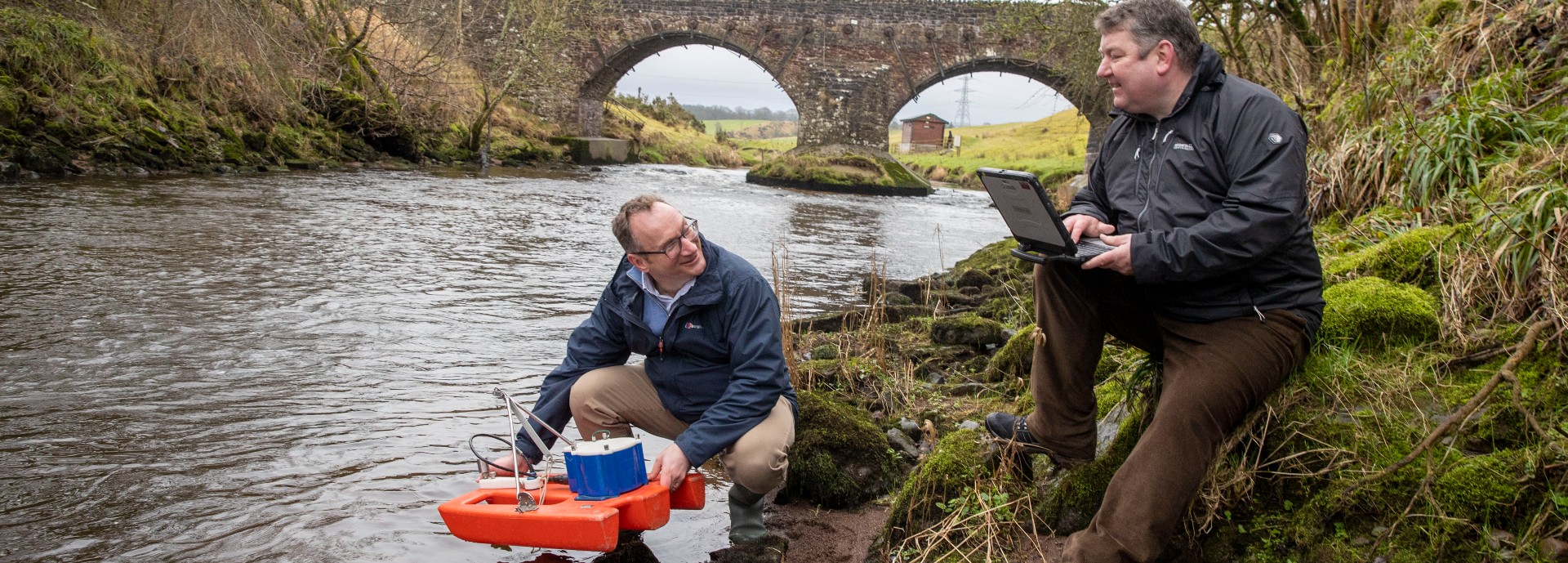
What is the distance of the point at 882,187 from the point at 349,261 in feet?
77.3

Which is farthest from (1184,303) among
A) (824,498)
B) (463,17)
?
(463,17)

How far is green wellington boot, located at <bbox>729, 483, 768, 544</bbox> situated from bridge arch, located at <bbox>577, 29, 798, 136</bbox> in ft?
107

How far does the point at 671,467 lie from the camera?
3566 millimetres

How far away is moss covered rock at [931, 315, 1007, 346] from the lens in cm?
671

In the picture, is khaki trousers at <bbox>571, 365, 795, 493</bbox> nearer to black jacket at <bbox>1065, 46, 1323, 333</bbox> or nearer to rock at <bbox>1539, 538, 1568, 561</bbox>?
black jacket at <bbox>1065, 46, 1323, 333</bbox>

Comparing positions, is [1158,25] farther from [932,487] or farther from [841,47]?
[841,47]

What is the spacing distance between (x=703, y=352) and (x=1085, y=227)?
1.39 meters

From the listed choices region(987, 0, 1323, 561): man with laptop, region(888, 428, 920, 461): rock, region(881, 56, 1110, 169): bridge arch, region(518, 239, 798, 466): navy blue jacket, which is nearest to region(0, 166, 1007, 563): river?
region(518, 239, 798, 466): navy blue jacket

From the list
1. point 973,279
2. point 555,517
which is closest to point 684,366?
point 555,517

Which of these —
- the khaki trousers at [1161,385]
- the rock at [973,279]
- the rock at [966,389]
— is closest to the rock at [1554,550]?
the khaki trousers at [1161,385]

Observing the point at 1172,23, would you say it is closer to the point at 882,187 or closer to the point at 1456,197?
the point at 1456,197

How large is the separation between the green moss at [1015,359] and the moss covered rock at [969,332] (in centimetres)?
79

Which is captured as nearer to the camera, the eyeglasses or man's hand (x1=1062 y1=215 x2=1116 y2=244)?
man's hand (x1=1062 y1=215 x2=1116 y2=244)

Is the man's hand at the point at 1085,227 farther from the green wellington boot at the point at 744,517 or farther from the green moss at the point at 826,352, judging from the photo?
the green moss at the point at 826,352
